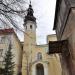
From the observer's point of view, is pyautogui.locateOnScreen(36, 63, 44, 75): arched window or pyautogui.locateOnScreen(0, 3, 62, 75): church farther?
pyautogui.locateOnScreen(36, 63, 44, 75): arched window

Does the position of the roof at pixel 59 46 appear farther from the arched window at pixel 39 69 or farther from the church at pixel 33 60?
the arched window at pixel 39 69

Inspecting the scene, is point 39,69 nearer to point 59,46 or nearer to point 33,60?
point 33,60

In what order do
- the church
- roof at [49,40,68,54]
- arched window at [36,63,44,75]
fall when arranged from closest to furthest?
roof at [49,40,68,54], the church, arched window at [36,63,44,75]

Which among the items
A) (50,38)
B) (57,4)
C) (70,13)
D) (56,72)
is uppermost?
(50,38)

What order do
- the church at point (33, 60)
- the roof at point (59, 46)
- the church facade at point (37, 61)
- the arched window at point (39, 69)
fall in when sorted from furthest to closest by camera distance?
the arched window at point (39, 69), the church facade at point (37, 61), the church at point (33, 60), the roof at point (59, 46)

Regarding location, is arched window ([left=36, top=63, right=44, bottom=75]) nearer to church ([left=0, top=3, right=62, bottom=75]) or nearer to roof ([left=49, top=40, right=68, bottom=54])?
church ([left=0, top=3, right=62, bottom=75])

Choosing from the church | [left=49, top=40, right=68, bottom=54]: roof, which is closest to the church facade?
the church

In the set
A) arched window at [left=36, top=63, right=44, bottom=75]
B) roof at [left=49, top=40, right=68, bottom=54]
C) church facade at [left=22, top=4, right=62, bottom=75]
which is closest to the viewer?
roof at [left=49, top=40, right=68, bottom=54]

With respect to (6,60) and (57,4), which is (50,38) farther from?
(57,4)

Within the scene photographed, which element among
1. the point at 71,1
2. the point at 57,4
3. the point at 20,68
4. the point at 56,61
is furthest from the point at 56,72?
the point at 71,1

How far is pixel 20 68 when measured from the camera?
1512 inches

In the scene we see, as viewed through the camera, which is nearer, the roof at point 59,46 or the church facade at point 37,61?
the roof at point 59,46

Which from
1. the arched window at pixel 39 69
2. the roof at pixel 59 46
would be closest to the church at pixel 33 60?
the arched window at pixel 39 69

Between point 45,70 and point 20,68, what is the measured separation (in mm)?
5693
